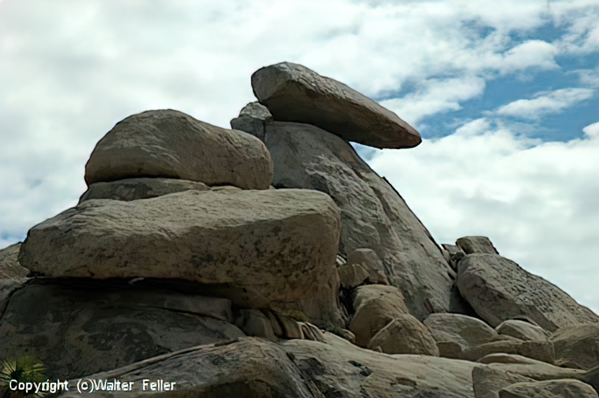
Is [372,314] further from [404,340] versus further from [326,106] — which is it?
[326,106]

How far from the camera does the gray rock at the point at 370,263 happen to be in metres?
10.8

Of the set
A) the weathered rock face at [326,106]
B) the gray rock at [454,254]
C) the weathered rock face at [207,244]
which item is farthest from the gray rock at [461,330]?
the weathered rock face at [326,106]

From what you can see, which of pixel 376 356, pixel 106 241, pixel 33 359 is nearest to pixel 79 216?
pixel 106 241

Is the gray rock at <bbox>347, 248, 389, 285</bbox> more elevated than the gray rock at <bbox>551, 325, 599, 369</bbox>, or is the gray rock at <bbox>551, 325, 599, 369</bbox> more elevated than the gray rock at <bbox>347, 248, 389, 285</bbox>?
the gray rock at <bbox>347, 248, 389, 285</bbox>

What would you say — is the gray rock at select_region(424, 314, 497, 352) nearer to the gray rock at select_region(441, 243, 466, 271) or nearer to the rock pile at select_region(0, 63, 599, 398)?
the rock pile at select_region(0, 63, 599, 398)

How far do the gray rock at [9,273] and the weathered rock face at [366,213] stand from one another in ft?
20.2

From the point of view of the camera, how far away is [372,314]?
9.07 m

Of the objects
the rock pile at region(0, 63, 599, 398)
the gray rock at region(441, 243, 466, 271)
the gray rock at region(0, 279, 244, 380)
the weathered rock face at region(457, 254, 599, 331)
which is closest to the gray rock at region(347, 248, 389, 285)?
the rock pile at region(0, 63, 599, 398)

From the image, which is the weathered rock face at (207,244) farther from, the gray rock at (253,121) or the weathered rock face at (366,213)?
the gray rock at (253,121)

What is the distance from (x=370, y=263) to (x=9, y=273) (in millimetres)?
5935

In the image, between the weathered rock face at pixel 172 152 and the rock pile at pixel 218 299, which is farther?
the weathered rock face at pixel 172 152

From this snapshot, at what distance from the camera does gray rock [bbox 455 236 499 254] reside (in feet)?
49.3

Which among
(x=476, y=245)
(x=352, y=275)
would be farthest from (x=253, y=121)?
(x=476, y=245)

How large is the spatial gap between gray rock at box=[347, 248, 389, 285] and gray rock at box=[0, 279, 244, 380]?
517 centimetres
